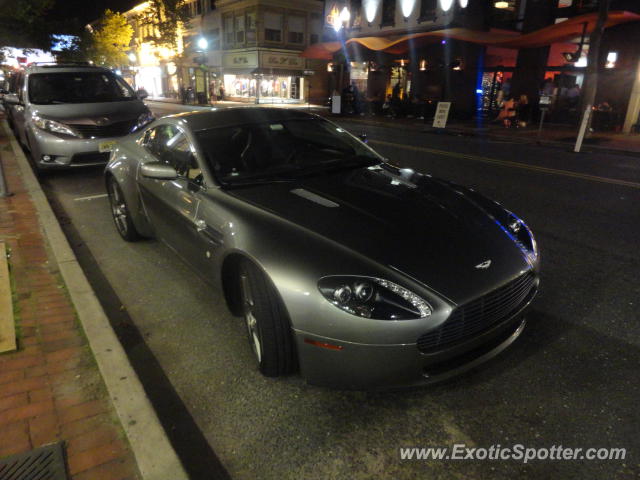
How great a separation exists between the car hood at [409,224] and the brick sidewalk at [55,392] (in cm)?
147

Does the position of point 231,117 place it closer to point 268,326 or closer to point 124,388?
point 268,326

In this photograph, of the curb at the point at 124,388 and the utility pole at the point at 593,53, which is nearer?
the curb at the point at 124,388

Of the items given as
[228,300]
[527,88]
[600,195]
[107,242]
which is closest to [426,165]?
[600,195]

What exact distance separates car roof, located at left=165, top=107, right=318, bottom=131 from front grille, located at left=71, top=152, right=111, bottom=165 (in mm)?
4200

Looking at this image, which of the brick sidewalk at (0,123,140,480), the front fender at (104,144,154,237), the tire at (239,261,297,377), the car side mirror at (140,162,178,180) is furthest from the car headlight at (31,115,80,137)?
the tire at (239,261,297,377)

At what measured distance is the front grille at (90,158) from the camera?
7.35 m

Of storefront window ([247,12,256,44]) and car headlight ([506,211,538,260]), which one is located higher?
storefront window ([247,12,256,44])

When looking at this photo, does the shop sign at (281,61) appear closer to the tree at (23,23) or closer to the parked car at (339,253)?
the tree at (23,23)

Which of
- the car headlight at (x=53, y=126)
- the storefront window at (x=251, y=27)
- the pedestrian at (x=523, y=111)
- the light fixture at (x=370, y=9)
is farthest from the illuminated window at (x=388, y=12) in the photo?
the car headlight at (x=53, y=126)

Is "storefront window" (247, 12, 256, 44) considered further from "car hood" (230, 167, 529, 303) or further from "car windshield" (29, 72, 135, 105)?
"car hood" (230, 167, 529, 303)

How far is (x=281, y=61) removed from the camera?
37375 millimetres

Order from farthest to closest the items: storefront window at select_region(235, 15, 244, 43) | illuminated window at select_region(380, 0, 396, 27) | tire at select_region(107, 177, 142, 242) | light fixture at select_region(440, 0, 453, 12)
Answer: storefront window at select_region(235, 15, 244, 43)
illuminated window at select_region(380, 0, 396, 27)
light fixture at select_region(440, 0, 453, 12)
tire at select_region(107, 177, 142, 242)

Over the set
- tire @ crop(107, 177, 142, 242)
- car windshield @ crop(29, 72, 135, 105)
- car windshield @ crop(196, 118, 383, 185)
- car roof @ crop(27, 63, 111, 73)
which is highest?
car roof @ crop(27, 63, 111, 73)

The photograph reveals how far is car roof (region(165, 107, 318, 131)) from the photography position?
361cm
